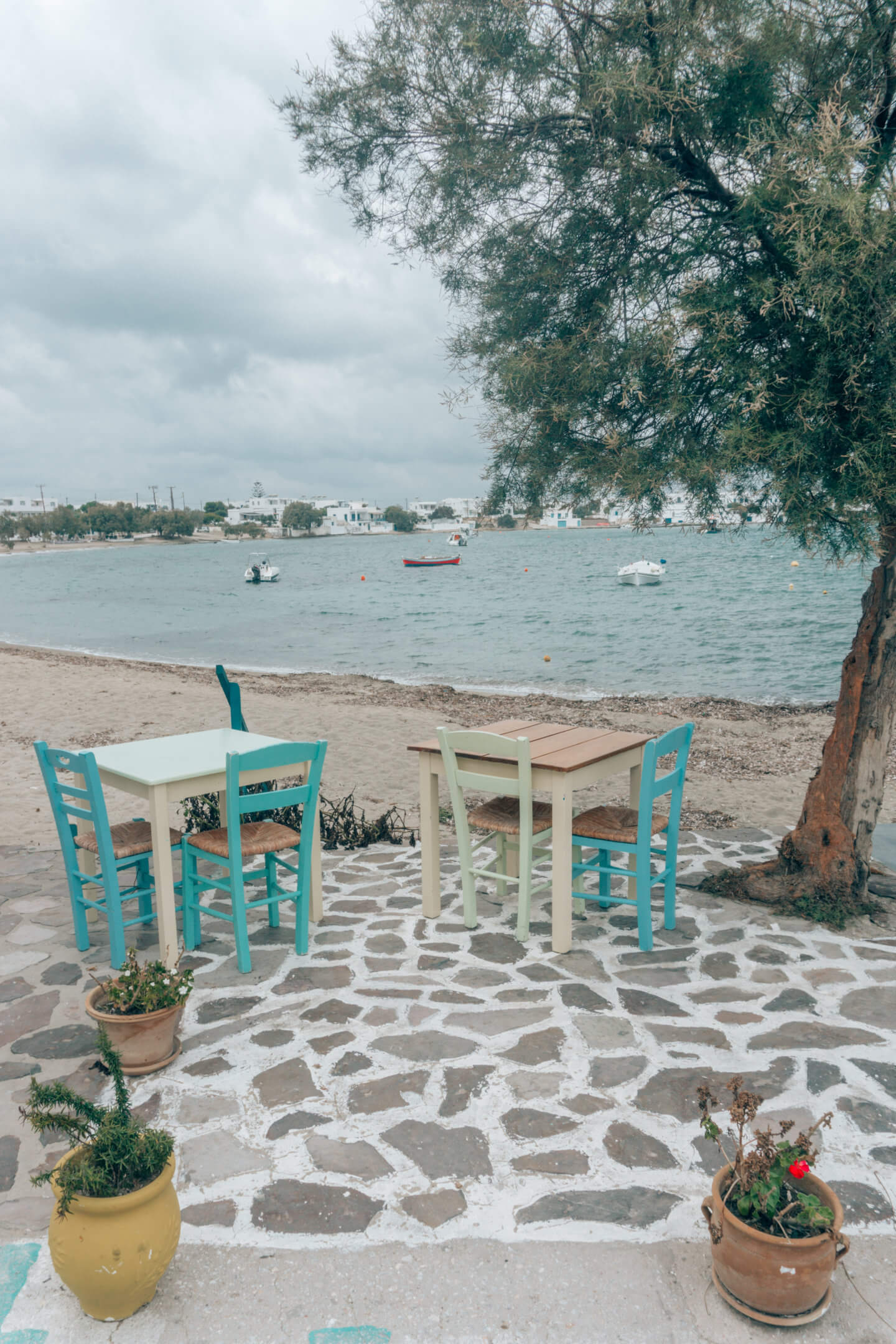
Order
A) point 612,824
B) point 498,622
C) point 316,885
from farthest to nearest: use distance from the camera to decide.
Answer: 1. point 498,622
2. point 316,885
3. point 612,824

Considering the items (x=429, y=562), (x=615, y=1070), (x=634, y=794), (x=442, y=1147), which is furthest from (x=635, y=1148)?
(x=429, y=562)

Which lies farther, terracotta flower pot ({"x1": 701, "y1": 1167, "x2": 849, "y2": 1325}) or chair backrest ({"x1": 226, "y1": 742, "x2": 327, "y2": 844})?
chair backrest ({"x1": 226, "y1": 742, "x2": 327, "y2": 844})

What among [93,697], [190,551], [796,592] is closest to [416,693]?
[93,697]

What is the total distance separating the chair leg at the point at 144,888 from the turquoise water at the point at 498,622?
3840 mm

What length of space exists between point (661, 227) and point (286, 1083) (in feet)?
15.7

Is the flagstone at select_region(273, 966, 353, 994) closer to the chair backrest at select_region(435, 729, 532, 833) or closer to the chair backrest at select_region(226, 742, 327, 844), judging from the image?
the chair backrest at select_region(226, 742, 327, 844)

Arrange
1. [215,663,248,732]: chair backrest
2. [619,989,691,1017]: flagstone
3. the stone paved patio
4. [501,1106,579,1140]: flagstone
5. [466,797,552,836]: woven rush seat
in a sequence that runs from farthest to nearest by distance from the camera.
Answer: [215,663,248,732]: chair backrest → [466,797,552,836]: woven rush seat → [619,989,691,1017]: flagstone → [501,1106,579,1140]: flagstone → the stone paved patio

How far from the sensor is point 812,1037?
3.70 m

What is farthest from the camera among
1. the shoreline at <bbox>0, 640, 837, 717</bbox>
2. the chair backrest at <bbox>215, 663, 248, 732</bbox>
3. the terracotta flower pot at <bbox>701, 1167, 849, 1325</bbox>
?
the shoreline at <bbox>0, 640, 837, 717</bbox>

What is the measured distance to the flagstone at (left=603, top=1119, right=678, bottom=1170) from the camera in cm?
293

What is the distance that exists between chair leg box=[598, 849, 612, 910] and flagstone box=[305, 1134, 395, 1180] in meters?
2.06

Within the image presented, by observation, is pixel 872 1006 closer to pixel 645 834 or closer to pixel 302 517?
pixel 645 834

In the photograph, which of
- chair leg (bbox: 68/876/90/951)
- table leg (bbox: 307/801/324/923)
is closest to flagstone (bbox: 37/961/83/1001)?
chair leg (bbox: 68/876/90/951)

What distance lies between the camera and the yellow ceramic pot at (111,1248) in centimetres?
225
